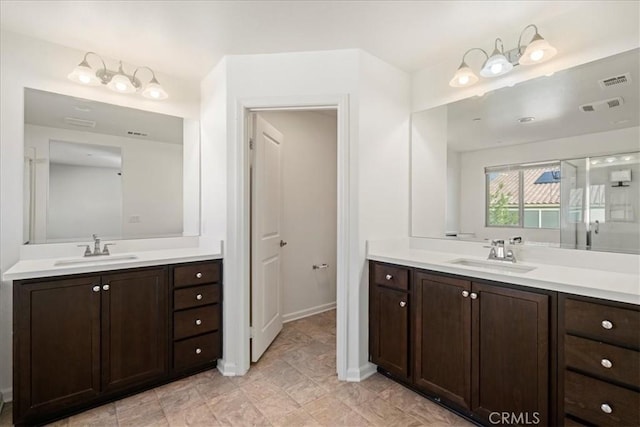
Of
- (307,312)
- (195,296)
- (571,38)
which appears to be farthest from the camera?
(307,312)

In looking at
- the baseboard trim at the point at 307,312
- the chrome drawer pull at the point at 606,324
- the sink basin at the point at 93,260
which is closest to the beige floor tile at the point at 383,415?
the chrome drawer pull at the point at 606,324

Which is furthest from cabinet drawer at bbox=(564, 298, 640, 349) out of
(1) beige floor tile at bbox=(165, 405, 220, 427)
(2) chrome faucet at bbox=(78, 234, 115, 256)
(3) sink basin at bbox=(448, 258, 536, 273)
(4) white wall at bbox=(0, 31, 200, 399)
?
(4) white wall at bbox=(0, 31, 200, 399)

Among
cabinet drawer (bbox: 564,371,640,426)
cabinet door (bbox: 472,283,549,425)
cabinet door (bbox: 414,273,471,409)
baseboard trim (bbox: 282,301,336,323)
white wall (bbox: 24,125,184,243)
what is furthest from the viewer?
baseboard trim (bbox: 282,301,336,323)

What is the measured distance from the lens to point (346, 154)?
223cm

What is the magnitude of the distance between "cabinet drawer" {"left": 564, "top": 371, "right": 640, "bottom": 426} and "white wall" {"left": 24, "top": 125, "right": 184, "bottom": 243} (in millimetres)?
2690

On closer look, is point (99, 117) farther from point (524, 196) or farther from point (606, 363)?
point (606, 363)

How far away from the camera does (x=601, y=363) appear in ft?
4.21

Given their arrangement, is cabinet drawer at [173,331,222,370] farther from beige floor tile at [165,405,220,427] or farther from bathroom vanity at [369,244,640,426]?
bathroom vanity at [369,244,640,426]

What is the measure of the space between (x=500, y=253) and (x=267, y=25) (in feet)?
6.86

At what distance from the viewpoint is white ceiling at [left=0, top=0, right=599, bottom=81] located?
1753 millimetres

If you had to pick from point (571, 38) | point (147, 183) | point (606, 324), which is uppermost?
point (571, 38)

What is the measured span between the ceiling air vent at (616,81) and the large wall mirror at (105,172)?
2783 millimetres

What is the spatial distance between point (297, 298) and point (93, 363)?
197 cm

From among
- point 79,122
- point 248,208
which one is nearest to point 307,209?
point 248,208
